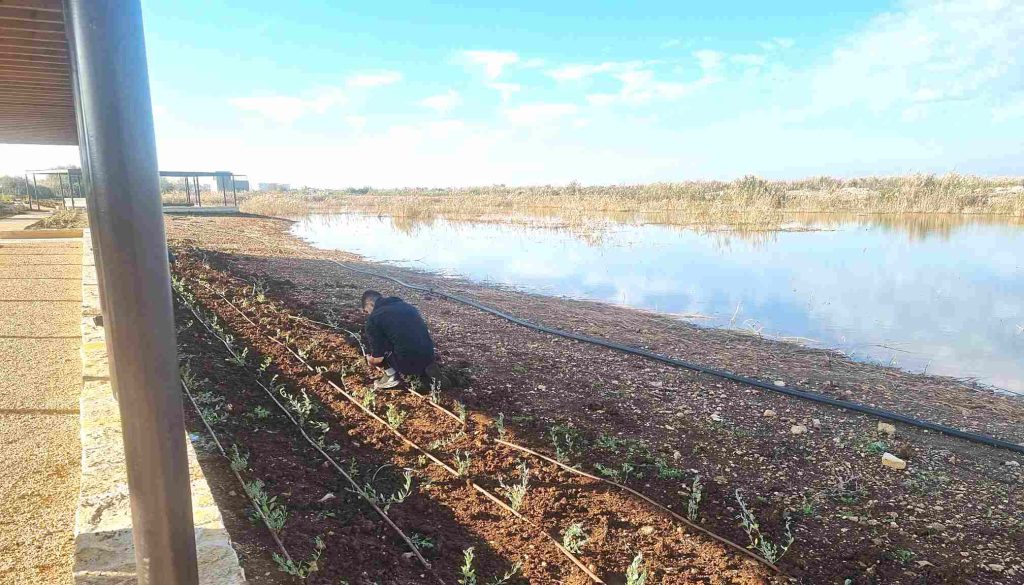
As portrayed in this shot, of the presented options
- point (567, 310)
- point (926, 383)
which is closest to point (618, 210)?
point (567, 310)

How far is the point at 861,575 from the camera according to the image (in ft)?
10.2

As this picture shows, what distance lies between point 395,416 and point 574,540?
76.2 inches

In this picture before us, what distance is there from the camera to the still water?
8.84 meters

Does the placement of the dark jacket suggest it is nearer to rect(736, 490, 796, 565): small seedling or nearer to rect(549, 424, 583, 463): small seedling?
rect(549, 424, 583, 463): small seedling

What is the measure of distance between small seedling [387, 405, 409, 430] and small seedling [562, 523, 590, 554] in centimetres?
179

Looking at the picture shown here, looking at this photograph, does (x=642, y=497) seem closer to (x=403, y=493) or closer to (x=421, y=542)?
(x=421, y=542)

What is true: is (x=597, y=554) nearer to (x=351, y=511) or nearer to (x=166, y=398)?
(x=351, y=511)

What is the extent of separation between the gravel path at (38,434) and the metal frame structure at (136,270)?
5.14 ft

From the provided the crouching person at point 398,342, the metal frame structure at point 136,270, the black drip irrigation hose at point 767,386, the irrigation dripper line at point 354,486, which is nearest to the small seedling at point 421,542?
the irrigation dripper line at point 354,486

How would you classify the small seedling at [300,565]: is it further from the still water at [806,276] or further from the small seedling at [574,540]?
the still water at [806,276]

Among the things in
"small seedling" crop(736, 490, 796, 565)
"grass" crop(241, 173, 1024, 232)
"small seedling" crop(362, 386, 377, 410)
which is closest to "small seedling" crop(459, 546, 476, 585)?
"small seedling" crop(736, 490, 796, 565)

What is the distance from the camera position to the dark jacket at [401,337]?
5180mm

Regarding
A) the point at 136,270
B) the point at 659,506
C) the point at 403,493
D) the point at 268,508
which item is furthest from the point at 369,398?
the point at 136,270

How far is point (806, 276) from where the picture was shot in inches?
531
